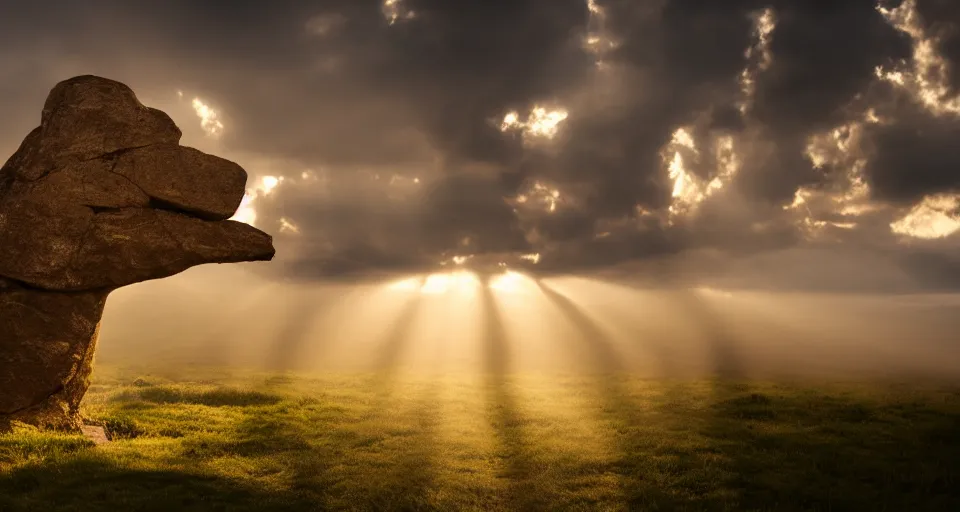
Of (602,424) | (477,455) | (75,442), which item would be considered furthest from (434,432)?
(75,442)

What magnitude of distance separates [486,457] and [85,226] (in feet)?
77.0

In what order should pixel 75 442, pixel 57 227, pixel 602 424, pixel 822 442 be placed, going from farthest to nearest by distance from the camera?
pixel 602 424
pixel 822 442
pixel 57 227
pixel 75 442

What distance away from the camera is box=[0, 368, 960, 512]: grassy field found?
22219 mm

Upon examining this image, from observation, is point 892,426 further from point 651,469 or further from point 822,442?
point 651,469

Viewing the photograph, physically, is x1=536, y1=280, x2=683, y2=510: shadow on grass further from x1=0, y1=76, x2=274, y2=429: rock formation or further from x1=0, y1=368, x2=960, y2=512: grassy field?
x1=0, y1=76, x2=274, y2=429: rock formation

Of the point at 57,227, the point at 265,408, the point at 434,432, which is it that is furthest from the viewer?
the point at 265,408

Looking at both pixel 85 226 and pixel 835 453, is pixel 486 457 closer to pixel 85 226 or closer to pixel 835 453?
pixel 835 453

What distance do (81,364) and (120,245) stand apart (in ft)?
22.3

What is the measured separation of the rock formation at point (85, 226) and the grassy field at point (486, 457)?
12.6ft

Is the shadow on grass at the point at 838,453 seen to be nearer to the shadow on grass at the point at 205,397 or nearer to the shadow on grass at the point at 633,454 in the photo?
the shadow on grass at the point at 633,454

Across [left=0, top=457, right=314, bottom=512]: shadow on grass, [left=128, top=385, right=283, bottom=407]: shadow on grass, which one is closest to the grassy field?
[left=0, top=457, right=314, bottom=512]: shadow on grass

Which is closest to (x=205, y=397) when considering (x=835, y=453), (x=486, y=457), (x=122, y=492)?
(x=122, y=492)

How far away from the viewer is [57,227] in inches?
1164

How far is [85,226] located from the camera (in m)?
30.0
